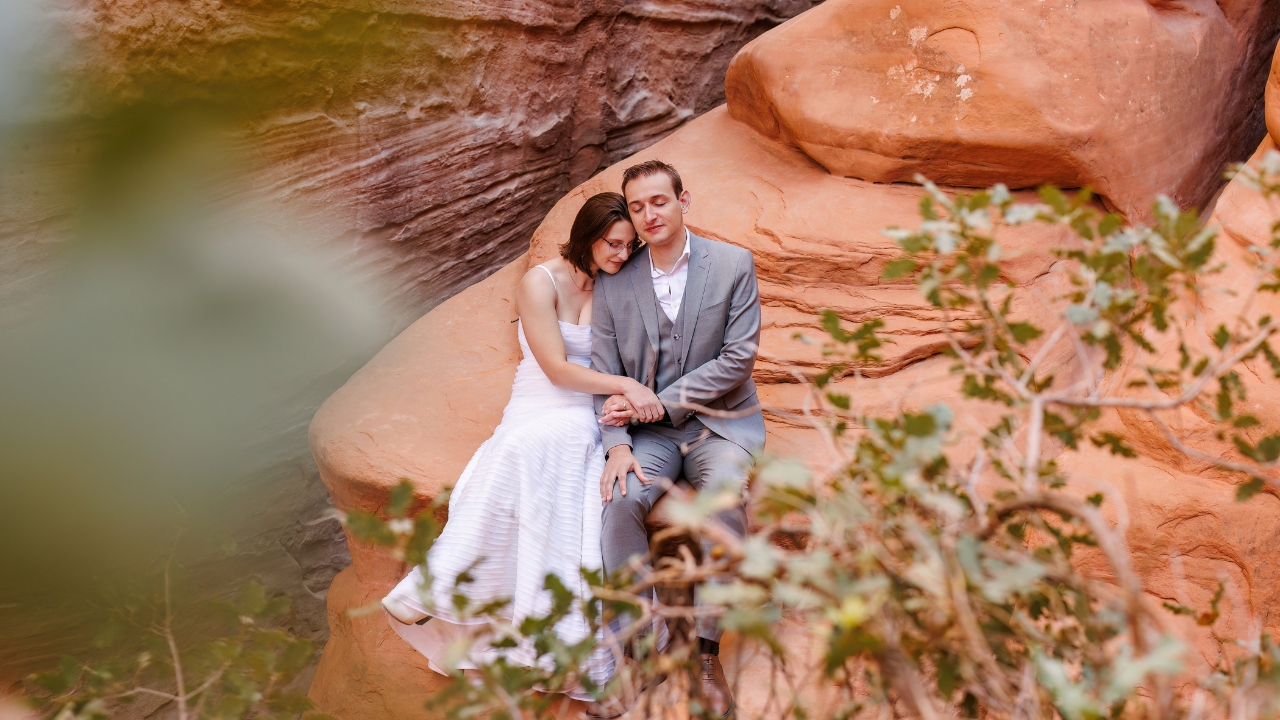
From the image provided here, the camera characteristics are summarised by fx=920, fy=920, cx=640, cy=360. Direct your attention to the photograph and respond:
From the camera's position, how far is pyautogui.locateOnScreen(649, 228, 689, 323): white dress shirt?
3.30 metres

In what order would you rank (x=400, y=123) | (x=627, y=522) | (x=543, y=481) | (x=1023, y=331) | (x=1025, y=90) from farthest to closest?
(x=400, y=123) < (x=1025, y=90) < (x=543, y=481) < (x=627, y=522) < (x=1023, y=331)

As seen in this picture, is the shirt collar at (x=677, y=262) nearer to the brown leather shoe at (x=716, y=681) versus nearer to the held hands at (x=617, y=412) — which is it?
the held hands at (x=617, y=412)

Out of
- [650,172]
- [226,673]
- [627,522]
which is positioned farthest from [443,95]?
[226,673]

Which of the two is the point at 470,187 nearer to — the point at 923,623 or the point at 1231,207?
the point at 1231,207

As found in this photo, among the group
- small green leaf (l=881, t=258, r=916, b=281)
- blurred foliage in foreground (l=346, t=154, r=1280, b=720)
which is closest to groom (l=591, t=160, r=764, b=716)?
blurred foliage in foreground (l=346, t=154, r=1280, b=720)

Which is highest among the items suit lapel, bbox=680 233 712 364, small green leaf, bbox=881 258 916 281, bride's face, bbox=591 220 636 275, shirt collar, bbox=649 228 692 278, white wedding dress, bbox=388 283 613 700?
small green leaf, bbox=881 258 916 281

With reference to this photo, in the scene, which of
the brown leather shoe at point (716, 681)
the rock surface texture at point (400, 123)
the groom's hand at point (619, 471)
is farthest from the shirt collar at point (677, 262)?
the brown leather shoe at point (716, 681)

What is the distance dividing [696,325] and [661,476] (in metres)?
0.56

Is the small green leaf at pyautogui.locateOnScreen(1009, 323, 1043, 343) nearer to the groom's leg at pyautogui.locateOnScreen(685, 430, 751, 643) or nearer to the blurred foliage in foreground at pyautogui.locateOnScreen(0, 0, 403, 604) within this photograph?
the groom's leg at pyautogui.locateOnScreen(685, 430, 751, 643)

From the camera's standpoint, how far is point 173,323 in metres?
3.14

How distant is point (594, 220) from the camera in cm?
327

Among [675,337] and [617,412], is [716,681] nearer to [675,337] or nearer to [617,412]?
[617,412]

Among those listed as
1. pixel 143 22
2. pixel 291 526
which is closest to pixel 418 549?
pixel 143 22

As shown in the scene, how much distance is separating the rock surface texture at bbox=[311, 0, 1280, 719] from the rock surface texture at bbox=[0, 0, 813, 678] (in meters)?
0.31
